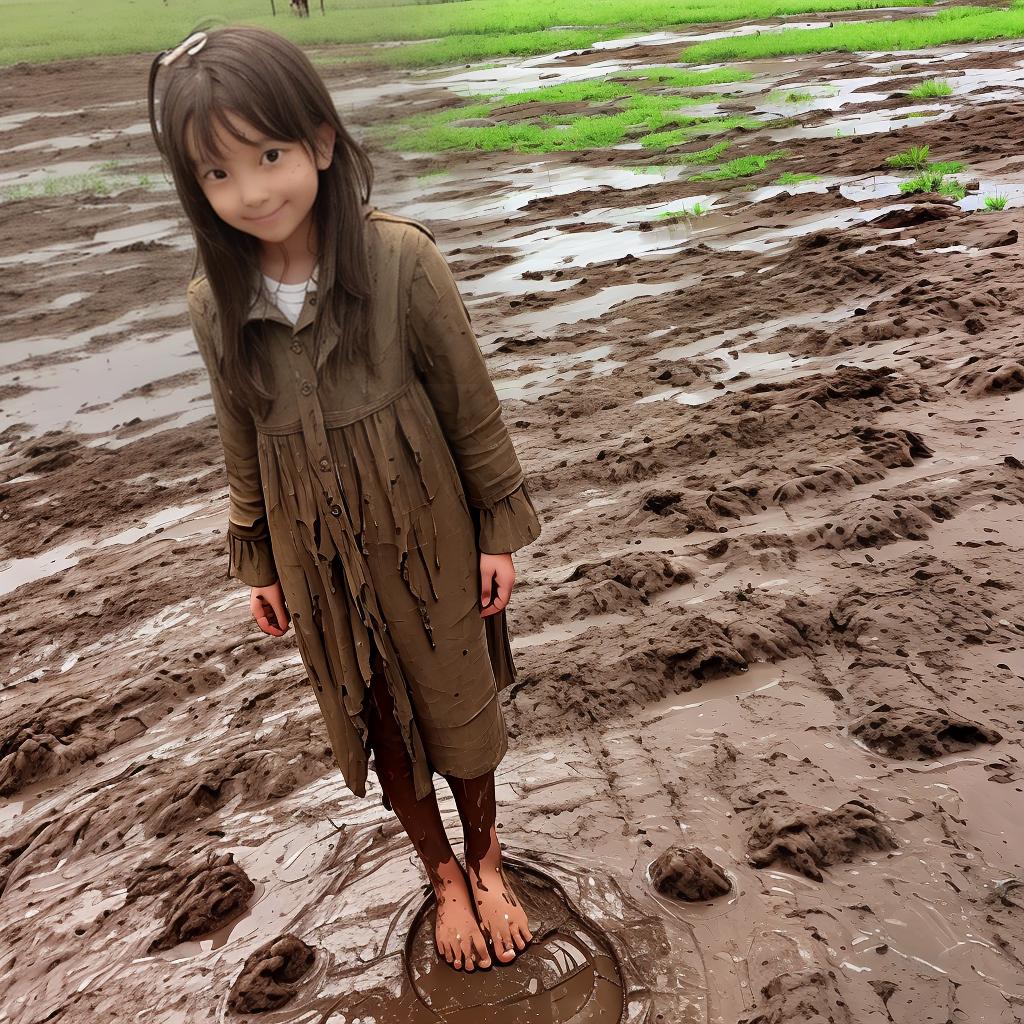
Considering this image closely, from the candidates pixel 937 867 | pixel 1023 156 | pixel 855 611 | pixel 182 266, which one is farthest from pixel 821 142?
pixel 937 867

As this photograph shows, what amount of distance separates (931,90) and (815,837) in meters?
10.3

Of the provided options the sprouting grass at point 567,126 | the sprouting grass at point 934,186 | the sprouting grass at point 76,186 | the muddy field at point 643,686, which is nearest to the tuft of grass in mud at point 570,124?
the sprouting grass at point 567,126

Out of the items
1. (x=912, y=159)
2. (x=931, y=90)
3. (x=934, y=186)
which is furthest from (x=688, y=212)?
(x=931, y=90)

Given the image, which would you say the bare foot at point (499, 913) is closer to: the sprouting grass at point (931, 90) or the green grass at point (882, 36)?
the sprouting grass at point (931, 90)

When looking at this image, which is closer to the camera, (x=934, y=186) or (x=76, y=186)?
(x=934, y=186)

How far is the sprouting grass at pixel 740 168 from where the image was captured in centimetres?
903

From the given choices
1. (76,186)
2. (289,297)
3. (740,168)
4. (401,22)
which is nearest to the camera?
(289,297)

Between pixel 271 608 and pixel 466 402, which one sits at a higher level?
pixel 466 402

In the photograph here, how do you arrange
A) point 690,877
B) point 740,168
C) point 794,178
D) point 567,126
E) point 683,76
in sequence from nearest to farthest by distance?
point 690,877 < point 794,178 < point 740,168 < point 567,126 < point 683,76

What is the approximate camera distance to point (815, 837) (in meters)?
2.44

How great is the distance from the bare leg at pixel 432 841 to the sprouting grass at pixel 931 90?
1060cm

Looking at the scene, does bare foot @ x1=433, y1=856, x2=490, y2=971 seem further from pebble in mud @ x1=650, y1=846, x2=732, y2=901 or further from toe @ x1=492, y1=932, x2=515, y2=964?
pebble in mud @ x1=650, y1=846, x2=732, y2=901

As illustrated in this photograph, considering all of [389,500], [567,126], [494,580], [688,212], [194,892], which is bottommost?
[194,892]

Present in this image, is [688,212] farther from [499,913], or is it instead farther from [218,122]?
[218,122]
